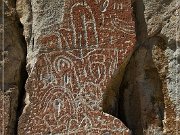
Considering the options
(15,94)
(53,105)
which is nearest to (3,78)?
(15,94)

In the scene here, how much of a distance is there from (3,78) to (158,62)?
2.94ft

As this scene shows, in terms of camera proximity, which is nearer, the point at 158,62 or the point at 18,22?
the point at 158,62

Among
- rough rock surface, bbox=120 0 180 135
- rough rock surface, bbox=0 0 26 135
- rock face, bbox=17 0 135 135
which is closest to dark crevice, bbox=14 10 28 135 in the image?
rough rock surface, bbox=0 0 26 135

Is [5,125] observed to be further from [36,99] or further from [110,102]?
[110,102]

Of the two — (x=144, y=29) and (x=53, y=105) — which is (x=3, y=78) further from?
(x=144, y=29)

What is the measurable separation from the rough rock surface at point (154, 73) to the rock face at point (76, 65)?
11 cm

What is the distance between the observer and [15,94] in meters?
4.92

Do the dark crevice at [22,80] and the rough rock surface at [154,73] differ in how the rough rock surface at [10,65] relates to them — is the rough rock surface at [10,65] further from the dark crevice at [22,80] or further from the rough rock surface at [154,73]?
the rough rock surface at [154,73]

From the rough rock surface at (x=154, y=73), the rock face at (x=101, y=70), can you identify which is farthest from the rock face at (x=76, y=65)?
the rough rock surface at (x=154, y=73)

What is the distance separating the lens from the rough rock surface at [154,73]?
459 cm

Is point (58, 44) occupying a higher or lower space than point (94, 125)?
higher

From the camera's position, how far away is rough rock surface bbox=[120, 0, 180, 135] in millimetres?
4586

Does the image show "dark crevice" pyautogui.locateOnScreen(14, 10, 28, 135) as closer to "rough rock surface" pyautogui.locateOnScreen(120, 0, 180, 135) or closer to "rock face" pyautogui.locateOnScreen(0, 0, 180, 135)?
"rock face" pyautogui.locateOnScreen(0, 0, 180, 135)

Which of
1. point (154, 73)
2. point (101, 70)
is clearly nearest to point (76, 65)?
point (101, 70)
